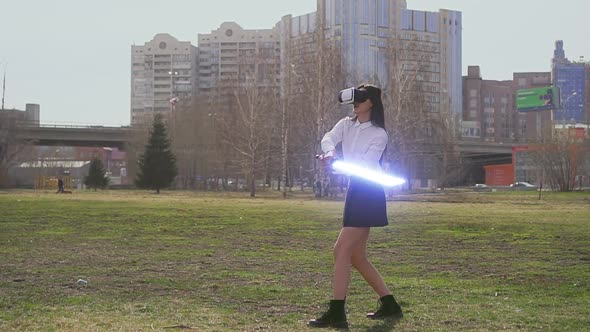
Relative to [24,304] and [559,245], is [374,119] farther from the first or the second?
[559,245]

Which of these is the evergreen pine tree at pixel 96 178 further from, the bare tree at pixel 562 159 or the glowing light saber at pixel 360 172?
the glowing light saber at pixel 360 172

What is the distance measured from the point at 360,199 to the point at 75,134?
91871mm

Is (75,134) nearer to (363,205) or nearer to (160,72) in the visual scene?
(160,72)

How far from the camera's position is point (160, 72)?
17925 cm

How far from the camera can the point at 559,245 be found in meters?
13.0

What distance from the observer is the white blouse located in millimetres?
6219

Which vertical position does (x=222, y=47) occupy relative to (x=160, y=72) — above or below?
above

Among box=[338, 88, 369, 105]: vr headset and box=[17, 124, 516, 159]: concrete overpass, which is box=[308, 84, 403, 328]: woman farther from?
box=[17, 124, 516, 159]: concrete overpass

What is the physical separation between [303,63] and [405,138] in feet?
29.5

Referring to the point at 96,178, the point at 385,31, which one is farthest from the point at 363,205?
the point at 96,178

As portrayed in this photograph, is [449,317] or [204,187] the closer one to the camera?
[449,317]

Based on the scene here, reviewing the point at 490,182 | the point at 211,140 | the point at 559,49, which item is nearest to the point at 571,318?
the point at 211,140

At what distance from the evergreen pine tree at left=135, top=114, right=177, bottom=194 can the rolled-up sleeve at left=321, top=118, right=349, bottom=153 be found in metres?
62.0

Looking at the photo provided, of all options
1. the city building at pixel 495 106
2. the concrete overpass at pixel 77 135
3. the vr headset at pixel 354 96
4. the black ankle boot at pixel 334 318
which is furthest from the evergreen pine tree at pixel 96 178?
the city building at pixel 495 106
